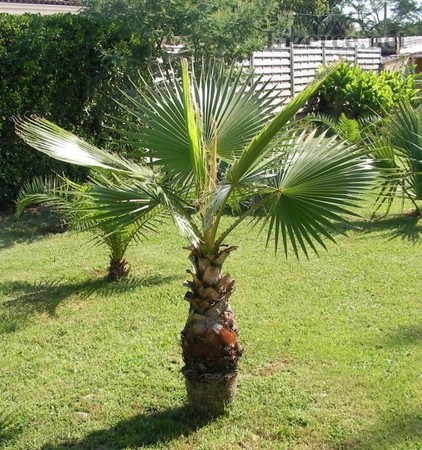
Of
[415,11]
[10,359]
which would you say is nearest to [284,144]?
[10,359]

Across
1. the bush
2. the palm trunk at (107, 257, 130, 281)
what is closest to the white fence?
the bush

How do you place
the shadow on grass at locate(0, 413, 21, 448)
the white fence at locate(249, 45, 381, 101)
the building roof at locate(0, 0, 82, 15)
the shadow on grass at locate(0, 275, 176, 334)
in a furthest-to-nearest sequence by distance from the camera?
the building roof at locate(0, 0, 82, 15) < the white fence at locate(249, 45, 381, 101) < the shadow on grass at locate(0, 275, 176, 334) < the shadow on grass at locate(0, 413, 21, 448)

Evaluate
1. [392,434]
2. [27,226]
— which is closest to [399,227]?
[392,434]

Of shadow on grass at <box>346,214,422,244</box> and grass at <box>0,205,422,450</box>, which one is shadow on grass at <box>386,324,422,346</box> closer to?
grass at <box>0,205,422,450</box>

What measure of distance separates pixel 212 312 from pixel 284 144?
3.34 feet

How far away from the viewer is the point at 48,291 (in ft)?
19.7

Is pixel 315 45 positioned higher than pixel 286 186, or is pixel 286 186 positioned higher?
pixel 315 45

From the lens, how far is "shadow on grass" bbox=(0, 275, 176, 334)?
18.1ft

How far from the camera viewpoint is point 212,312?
350 centimetres

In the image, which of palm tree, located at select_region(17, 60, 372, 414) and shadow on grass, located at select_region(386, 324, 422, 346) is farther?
shadow on grass, located at select_region(386, 324, 422, 346)

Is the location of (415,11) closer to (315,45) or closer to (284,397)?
(315,45)

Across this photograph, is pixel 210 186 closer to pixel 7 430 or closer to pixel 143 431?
pixel 143 431

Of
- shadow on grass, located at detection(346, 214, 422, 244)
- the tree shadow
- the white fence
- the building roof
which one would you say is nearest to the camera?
the tree shadow

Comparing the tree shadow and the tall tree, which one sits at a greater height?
the tall tree
